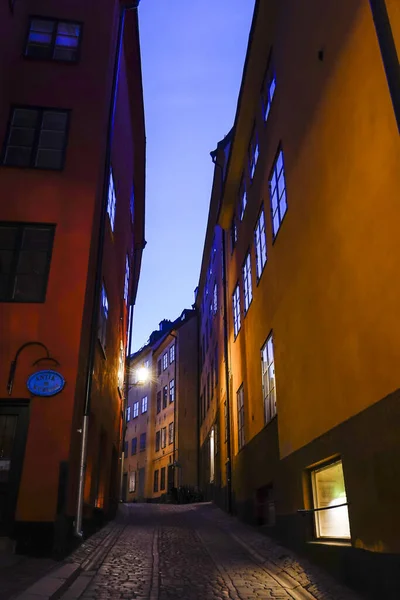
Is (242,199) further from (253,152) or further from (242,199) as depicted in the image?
(253,152)

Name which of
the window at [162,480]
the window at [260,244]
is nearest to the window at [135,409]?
the window at [162,480]

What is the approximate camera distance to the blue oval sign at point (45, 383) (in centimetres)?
871

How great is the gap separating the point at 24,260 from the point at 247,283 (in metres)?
7.12

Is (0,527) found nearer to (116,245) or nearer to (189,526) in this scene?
(189,526)

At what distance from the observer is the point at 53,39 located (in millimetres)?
12789

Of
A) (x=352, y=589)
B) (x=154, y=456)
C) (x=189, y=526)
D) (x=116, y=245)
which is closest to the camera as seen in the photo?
(x=352, y=589)

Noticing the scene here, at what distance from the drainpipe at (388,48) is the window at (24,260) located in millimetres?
7182

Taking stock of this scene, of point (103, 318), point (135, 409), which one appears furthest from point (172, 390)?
point (103, 318)

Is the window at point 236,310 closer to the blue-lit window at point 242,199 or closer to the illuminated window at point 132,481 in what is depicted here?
the blue-lit window at point 242,199

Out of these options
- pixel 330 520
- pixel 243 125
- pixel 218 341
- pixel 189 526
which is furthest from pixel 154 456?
pixel 330 520

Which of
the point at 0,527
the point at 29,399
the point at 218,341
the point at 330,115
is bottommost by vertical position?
the point at 0,527

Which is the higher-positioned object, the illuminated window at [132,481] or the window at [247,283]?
the window at [247,283]

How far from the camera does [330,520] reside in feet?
23.7

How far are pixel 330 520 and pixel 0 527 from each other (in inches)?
208
